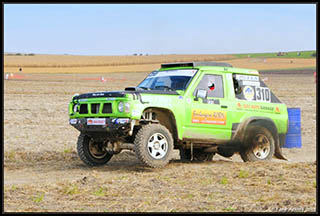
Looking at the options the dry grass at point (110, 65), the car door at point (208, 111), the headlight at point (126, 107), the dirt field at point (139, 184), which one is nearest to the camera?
the dirt field at point (139, 184)

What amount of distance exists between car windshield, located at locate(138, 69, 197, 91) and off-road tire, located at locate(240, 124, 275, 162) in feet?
5.92

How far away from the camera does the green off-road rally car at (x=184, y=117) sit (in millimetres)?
10570

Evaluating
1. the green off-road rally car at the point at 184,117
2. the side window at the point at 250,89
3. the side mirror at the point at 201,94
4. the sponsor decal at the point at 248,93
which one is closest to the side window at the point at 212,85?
the green off-road rally car at the point at 184,117

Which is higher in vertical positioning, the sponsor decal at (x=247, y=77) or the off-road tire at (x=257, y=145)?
the sponsor decal at (x=247, y=77)

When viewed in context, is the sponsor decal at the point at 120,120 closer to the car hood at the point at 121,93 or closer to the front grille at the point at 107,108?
the front grille at the point at 107,108

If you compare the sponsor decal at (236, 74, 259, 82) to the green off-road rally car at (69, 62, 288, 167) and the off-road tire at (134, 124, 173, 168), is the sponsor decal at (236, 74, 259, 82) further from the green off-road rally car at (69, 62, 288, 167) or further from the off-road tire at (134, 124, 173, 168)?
the off-road tire at (134, 124, 173, 168)

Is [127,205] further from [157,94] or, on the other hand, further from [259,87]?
[259,87]

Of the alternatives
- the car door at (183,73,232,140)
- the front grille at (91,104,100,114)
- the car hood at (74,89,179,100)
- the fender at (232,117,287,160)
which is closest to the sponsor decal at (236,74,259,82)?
the car door at (183,73,232,140)

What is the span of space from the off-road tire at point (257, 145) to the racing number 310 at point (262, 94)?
2.06 ft

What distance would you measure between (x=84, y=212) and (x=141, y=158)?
3325 mm

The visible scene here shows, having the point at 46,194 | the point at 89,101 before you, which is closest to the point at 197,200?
the point at 46,194

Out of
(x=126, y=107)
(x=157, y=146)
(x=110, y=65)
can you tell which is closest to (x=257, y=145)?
(x=157, y=146)

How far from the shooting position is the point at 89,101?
11.0 meters

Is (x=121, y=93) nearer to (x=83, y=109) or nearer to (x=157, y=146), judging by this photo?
(x=83, y=109)
